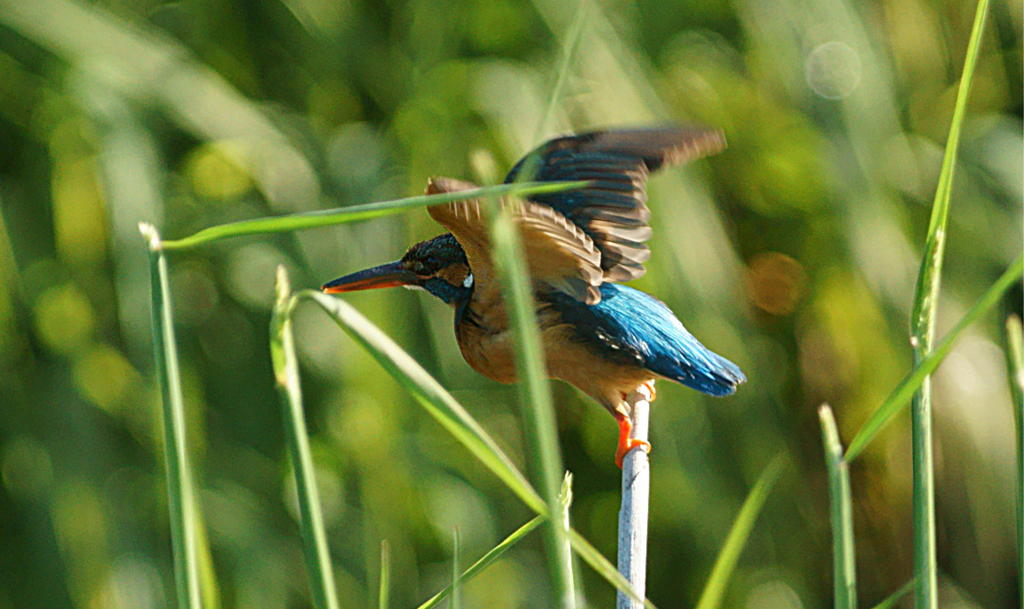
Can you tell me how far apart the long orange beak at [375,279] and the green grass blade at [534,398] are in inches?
11.0

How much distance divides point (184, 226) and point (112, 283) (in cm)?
12

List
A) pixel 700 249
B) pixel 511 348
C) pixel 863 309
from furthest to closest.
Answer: pixel 863 309 < pixel 700 249 < pixel 511 348

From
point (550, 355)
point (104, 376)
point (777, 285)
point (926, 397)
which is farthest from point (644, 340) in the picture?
point (104, 376)

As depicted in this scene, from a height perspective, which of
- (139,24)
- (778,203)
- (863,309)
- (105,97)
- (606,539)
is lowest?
(606,539)

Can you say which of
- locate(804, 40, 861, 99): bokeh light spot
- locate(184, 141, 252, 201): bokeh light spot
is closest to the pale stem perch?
locate(804, 40, 861, 99): bokeh light spot

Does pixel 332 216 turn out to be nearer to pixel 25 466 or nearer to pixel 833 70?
pixel 833 70

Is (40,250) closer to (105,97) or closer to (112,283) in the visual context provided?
(112,283)

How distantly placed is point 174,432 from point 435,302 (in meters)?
0.92

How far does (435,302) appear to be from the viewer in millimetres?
1251

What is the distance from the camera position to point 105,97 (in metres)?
1.25

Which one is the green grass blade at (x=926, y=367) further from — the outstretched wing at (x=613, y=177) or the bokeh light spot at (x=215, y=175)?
the bokeh light spot at (x=215, y=175)

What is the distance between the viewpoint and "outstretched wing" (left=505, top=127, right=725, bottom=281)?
521 millimetres

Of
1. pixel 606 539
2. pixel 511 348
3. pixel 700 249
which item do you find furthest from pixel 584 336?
pixel 606 539

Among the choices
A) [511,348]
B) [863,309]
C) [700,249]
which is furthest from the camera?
[863,309]
